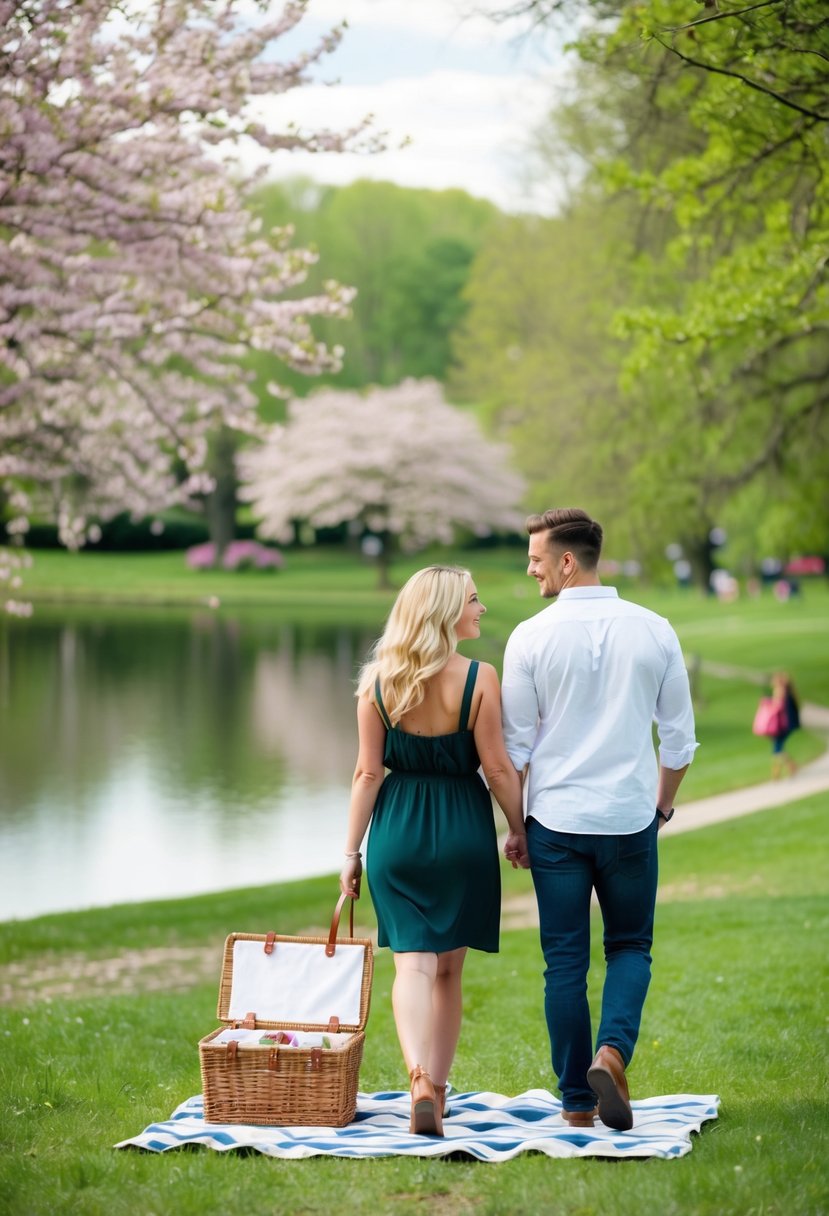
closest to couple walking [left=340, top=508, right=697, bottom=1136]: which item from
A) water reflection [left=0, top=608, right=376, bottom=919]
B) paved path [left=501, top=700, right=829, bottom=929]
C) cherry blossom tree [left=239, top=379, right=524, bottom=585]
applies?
paved path [left=501, top=700, right=829, bottom=929]

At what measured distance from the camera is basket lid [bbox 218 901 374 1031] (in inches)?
187

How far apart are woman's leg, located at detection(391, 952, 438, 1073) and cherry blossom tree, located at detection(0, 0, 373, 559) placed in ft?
17.3

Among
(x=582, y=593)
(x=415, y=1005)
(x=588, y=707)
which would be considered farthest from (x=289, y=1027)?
(x=582, y=593)

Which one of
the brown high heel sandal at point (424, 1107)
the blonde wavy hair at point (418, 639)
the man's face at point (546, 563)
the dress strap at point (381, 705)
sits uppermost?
the man's face at point (546, 563)

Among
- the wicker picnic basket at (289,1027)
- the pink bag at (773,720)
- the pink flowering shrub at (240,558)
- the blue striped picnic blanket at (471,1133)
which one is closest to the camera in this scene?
the blue striped picnic blanket at (471,1133)

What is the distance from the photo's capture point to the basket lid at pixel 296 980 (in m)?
4.75

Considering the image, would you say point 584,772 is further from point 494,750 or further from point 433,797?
point 433,797

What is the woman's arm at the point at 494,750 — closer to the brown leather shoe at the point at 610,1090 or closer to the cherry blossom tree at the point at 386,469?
the brown leather shoe at the point at 610,1090

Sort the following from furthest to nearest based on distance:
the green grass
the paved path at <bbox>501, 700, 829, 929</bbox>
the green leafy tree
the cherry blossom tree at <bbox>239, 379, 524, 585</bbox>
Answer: the green leafy tree
the cherry blossom tree at <bbox>239, 379, 524, 585</bbox>
the paved path at <bbox>501, 700, 829, 929</bbox>
the green grass

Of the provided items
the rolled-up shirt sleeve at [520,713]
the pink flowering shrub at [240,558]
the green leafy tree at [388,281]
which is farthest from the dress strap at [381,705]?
the green leafy tree at [388,281]

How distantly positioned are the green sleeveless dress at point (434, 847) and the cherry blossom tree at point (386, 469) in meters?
50.3

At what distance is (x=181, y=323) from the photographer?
10.4 m

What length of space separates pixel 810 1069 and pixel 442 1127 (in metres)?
1.70

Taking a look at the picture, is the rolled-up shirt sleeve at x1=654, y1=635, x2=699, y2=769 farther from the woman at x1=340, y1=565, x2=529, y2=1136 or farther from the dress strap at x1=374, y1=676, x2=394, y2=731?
the dress strap at x1=374, y1=676, x2=394, y2=731
